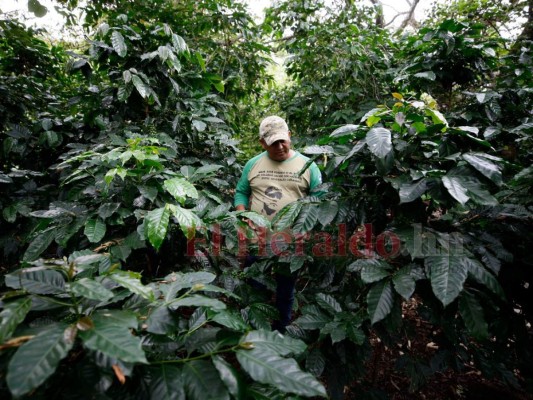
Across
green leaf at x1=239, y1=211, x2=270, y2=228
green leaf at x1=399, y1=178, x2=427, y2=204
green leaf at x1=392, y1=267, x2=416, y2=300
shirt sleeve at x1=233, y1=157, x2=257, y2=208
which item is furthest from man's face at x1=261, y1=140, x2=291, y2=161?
green leaf at x1=392, y1=267, x2=416, y2=300

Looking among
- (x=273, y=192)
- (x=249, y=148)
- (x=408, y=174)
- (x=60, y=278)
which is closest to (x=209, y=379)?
(x=60, y=278)

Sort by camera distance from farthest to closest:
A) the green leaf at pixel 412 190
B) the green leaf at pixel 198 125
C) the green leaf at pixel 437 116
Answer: the green leaf at pixel 198 125, the green leaf at pixel 437 116, the green leaf at pixel 412 190

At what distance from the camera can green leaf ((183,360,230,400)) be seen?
62 cm

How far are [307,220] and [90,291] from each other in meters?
0.81

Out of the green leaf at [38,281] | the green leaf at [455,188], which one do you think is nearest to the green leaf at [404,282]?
the green leaf at [455,188]

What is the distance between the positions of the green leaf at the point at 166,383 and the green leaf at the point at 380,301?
1.97 feet

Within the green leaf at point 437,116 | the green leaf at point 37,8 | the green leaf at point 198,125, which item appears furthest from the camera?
the green leaf at point 198,125

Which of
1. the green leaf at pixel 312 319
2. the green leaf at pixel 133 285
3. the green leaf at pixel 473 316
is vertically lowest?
the green leaf at pixel 312 319

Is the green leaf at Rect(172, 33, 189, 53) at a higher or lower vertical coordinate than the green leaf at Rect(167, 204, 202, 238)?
higher

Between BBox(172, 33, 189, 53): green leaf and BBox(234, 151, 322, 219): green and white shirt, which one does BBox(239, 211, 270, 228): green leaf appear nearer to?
BBox(234, 151, 322, 219): green and white shirt

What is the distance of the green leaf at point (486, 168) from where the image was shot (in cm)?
94

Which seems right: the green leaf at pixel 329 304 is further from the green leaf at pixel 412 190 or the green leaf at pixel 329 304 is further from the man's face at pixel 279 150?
the man's face at pixel 279 150

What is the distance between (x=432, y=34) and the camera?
2.05m

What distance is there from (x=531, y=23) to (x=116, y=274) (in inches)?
160
